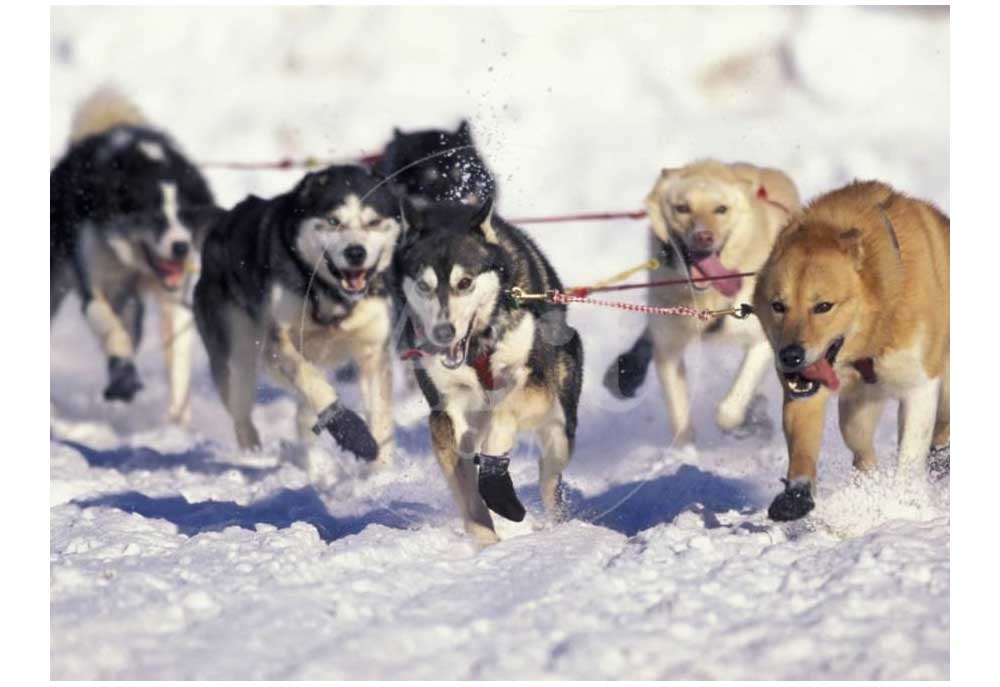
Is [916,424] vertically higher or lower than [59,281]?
lower

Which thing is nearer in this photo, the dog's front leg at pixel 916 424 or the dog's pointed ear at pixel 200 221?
the dog's front leg at pixel 916 424

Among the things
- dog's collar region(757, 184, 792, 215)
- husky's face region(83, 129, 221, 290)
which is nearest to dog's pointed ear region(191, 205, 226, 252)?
husky's face region(83, 129, 221, 290)

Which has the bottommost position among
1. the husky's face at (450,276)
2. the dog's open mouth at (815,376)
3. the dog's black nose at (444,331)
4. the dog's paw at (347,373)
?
the dog's paw at (347,373)

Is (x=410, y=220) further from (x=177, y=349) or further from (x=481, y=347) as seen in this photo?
(x=177, y=349)

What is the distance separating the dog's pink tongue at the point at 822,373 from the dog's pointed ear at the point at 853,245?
0.30 meters

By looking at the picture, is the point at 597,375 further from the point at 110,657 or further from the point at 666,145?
the point at 666,145

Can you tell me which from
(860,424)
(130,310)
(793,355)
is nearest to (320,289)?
(860,424)

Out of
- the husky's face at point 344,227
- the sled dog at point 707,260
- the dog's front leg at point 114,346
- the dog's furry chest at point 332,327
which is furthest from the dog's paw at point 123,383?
the sled dog at point 707,260

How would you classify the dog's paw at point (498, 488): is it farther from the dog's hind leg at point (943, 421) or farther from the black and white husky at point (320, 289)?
the dog's hind leg at point (943, 421)

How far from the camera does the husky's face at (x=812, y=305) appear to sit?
4.52 metres

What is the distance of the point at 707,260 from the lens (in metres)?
6.48

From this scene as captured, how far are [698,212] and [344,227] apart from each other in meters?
1.56

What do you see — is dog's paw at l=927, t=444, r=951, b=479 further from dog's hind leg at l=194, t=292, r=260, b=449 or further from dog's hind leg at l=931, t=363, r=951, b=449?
dog's hind leg at l=194, t=292, r=260, b=449

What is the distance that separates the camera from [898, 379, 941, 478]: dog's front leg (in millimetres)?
4918
